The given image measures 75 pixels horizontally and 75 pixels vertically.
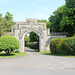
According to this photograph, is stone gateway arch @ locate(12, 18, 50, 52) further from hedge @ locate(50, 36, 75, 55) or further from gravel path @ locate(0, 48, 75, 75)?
gravel path @ locate(0, 48, 75, 75)

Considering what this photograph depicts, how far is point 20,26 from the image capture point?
26453mm

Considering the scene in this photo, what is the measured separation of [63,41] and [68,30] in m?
10.9

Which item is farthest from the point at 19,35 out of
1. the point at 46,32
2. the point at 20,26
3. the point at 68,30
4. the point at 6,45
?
the point at 68,30

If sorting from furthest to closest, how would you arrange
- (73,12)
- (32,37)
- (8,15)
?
(32,37)
(8,15)
(73,12)

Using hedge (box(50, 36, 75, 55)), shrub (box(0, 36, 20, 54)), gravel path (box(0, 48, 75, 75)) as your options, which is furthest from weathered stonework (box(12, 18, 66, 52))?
gravel path (box(0, 48, 75, 75))

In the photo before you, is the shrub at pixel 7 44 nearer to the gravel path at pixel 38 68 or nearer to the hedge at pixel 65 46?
the gravel path at pixel 38 68

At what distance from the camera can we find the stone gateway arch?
26.5m

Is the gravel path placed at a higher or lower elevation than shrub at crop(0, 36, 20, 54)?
lower

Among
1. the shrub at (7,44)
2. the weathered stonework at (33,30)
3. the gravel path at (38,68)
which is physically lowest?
the gravel path at (38,68)

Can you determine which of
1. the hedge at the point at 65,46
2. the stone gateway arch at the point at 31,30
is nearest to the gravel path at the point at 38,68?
the hedge at the point at 65,46

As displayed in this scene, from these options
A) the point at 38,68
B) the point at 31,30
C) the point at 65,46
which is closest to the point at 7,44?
the point at 31,30

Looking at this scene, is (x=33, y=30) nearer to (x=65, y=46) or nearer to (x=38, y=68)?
(x=65, y=46)

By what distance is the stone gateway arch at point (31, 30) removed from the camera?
1042 inches

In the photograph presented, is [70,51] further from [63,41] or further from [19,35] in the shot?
[19,35]
